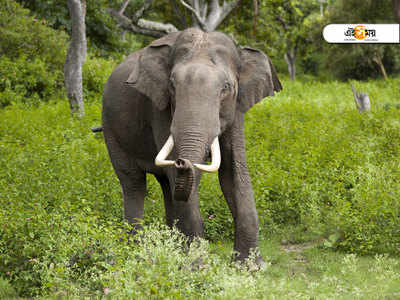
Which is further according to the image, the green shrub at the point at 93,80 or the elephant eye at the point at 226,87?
the green shrub at the point at 93,80

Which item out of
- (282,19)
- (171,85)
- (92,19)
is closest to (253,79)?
(171,85)

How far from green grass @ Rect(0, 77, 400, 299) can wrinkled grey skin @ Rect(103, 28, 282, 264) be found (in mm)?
449

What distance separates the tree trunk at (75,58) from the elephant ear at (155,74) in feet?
23.1

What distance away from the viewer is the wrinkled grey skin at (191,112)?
507 cm

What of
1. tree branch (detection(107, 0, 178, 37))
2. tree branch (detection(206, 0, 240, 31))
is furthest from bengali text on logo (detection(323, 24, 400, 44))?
tree branch (detection(107, 0, 178, 37))

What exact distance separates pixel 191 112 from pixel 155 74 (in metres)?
1.04

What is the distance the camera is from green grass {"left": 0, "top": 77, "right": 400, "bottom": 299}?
4.47 metres

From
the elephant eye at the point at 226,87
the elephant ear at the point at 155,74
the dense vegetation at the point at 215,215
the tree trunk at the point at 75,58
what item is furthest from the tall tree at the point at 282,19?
the elephant eye at the point at 226,87

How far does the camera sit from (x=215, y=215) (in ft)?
25.7

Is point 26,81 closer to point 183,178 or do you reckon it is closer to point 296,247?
point 296,247

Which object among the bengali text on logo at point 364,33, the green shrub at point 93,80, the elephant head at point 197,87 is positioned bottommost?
the green shrub at point 93,80

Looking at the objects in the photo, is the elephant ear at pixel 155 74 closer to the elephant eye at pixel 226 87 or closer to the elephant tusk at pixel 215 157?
the elephant eye at pixel 226 87

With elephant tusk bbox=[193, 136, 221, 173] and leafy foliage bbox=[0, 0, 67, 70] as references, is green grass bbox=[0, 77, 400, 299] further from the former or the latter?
leafy foliage bbox=[0, 0, 67, 70]

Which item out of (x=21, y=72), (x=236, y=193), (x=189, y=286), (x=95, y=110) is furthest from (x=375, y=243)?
(x=21, y=72)
